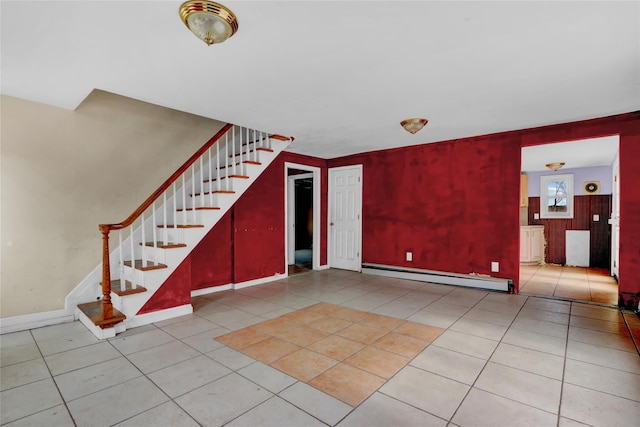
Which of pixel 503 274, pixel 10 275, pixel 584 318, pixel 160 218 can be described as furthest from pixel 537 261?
pixel 10 275

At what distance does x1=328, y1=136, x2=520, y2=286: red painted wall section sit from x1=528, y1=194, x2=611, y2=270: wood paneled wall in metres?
3.86

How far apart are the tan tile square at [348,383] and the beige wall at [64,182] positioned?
10.4ft

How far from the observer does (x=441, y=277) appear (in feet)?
17.4

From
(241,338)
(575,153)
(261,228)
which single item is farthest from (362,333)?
(575,153)

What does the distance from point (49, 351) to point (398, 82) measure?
4.04 metres

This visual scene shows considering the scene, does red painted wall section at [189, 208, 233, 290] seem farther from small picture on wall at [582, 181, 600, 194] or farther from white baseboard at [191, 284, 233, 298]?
small picture on wall at [582, 181, 600, 194]

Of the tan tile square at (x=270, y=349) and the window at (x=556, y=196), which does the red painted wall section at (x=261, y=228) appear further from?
the window at (x=556, y=196)

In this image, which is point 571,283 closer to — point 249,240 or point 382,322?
point 382,322

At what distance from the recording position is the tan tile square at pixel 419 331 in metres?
3.07

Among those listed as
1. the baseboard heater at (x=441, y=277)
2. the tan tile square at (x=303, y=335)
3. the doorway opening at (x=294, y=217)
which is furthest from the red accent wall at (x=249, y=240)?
the tan tile square at (x=303, y=335)

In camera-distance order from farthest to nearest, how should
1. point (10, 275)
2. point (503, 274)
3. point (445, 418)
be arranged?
point (503, 274) < point (10, 275) < point (445, 418)

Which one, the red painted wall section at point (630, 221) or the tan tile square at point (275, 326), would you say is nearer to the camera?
the tan tile square at point (275, 326)

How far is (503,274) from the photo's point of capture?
15.7 feet

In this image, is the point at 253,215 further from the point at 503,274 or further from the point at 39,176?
the point at 503,274
